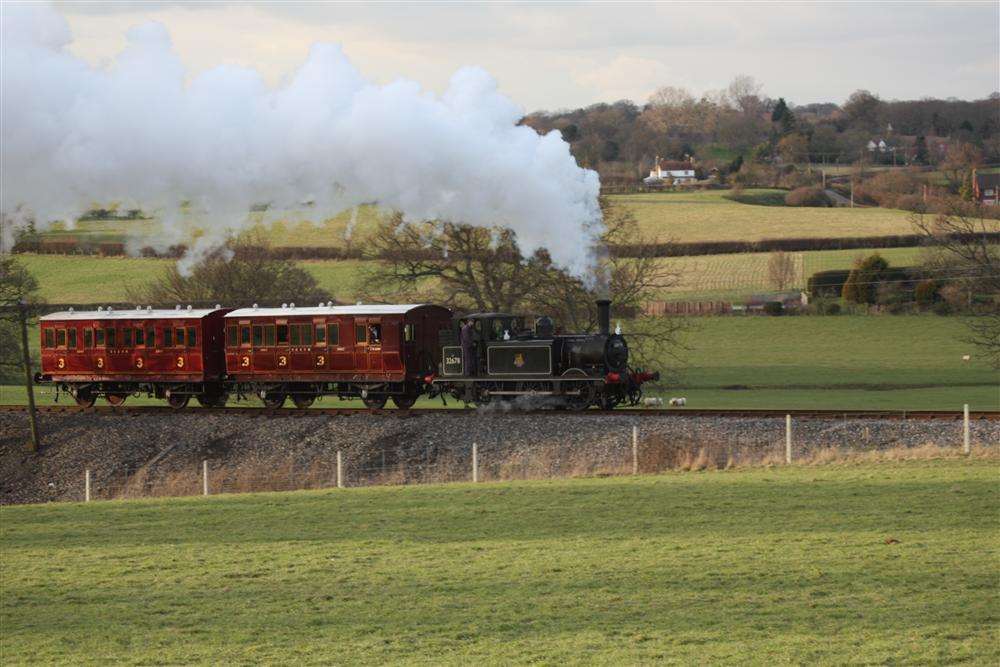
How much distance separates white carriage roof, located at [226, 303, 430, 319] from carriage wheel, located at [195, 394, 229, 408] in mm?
3453

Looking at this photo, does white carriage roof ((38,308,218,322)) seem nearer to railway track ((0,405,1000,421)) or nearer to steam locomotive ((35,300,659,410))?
steam locomotive ((35,300,659,410))

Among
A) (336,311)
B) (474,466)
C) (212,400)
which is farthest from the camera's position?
(212,400)

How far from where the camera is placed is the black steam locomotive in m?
33.1

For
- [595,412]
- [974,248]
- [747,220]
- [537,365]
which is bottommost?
[595,412]

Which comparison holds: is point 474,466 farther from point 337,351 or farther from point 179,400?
point 179,400

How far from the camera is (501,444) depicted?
31.5 meters

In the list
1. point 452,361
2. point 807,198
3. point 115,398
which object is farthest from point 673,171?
point 452,361

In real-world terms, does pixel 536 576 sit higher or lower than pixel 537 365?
lower

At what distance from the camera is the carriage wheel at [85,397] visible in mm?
42466

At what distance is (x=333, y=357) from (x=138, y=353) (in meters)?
7.70

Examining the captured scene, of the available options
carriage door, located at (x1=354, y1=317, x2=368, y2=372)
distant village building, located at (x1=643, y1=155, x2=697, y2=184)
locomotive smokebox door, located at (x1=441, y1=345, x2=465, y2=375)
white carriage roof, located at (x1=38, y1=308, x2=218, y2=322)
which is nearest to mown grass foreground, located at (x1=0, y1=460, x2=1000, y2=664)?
locomotive smokebox door, located at (x1=441, y1=345, x2=465, y2=375)

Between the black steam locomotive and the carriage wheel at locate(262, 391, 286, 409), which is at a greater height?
the black steam locomotive

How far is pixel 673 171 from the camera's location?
13475 centimetres

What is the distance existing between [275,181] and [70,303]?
46.6 metres
